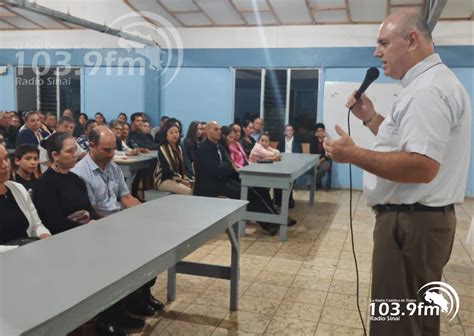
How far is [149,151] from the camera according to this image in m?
6.11

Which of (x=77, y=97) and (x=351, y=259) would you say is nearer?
(x=351, y=259)

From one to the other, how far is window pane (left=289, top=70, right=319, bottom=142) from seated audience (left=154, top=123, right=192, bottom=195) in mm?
3484

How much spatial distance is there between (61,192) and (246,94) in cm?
592

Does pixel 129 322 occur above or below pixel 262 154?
below

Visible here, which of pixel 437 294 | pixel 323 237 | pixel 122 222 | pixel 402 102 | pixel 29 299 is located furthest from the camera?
pixel 323 237

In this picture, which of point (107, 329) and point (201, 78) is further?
point (201, 78)

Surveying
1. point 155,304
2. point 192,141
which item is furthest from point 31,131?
point 155,304

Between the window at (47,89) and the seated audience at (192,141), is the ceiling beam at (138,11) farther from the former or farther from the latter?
the seated audience at (192,141)

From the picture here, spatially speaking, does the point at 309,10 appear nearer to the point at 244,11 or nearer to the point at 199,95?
the point at 244,11

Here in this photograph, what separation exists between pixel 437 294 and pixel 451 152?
58cm

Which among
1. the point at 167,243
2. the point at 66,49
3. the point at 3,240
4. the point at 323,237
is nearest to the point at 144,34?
the point at 66,49

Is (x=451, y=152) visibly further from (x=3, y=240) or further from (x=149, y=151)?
(x=149, y=151)

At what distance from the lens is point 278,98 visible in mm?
7930

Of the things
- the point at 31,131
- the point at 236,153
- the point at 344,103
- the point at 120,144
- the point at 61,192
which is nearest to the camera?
the point at 61,192
